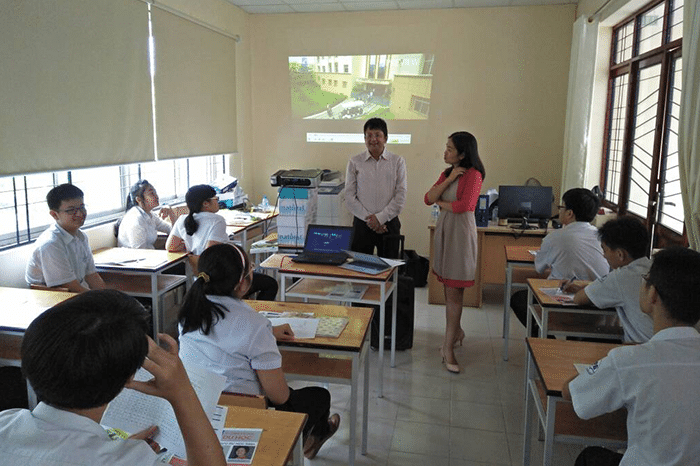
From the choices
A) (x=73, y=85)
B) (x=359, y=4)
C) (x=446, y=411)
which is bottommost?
(x=446, y=411)

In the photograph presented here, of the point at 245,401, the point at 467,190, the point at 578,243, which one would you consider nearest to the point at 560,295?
the point at 578,243

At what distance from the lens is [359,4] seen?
6109 millimetres

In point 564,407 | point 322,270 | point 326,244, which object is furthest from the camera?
point 326,244

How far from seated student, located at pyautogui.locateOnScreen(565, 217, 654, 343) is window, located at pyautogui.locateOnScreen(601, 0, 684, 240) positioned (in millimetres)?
1177

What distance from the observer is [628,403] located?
1602 millimetres

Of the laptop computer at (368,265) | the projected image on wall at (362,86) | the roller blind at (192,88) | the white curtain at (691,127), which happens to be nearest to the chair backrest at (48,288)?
the laptop computer at (368,265)

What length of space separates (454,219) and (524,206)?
1.72 m

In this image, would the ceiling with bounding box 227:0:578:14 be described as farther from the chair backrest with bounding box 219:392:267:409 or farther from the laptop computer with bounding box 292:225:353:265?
the chair backrest with bounding box 219:392:267:409

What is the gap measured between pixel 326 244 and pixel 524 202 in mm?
2466

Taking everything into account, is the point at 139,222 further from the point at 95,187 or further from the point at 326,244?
the point at 326,244

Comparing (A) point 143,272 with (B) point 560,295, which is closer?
(B) point 560,295

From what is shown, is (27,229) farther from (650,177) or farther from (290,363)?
(650,177)

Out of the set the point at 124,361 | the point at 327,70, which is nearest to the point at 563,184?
the point at 327,70

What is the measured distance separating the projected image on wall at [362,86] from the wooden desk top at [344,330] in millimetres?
4150
